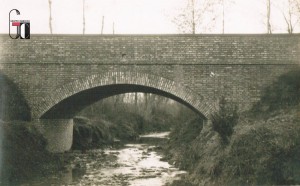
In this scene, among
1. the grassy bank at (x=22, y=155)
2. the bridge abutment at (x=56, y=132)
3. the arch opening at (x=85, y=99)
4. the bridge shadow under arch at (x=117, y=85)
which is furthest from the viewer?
the bridge abutment at (x=56, y=132)

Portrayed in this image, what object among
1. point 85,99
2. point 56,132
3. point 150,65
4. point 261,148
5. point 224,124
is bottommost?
point 56,132

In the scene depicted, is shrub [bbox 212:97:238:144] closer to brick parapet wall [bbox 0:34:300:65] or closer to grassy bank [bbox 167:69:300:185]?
grassy bank [bbox 167:69:300:185]

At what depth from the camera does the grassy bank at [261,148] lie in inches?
364

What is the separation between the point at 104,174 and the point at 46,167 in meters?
1.77

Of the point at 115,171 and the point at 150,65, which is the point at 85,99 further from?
the point at 115,171

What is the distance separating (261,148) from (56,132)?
8.77m

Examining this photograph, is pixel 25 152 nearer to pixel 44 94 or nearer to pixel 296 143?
pixel 44 94

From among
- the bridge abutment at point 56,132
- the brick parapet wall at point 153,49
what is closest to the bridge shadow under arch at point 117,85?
the bridge abutment at point 56,132

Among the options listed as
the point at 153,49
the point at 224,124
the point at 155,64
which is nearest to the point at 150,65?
the point at 155,64

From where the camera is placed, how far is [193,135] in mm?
17609

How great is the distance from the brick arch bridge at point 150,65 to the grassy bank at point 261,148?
96 cm

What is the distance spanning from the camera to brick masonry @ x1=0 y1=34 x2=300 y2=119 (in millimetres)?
13609

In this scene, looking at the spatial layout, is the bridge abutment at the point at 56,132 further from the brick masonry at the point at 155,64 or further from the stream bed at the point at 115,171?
the stream bed at the point at 115,171

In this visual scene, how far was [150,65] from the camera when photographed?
45.6 ft
